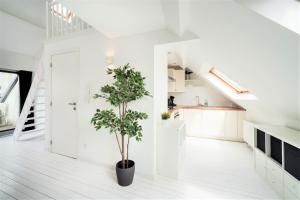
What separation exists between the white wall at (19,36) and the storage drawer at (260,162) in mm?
5533

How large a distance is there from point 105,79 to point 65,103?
3.76 feet

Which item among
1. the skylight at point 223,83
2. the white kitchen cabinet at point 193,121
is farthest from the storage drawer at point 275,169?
the white kitchen cabinet at point 193,121

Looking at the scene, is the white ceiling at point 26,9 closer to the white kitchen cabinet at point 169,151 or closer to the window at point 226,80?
the white kitchen cabinet at point 169,151

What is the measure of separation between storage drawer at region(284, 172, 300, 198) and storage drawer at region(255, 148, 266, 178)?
499mm

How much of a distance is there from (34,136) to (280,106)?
5.82 meters

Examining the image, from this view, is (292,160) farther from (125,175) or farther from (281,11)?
(125,175)

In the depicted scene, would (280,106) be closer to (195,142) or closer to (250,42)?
(250,42)

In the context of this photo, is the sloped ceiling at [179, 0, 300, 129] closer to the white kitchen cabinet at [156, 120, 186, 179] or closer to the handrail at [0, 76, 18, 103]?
the white kitchen cabinet at [156, 120, 186, 179]

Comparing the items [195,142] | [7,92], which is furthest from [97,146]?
[7,92]

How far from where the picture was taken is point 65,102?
9.88 ft

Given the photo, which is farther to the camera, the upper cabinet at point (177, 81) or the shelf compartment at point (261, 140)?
the upper cabinet at point (177, 81)

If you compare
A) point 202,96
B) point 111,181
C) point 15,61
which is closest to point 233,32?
point 111,181

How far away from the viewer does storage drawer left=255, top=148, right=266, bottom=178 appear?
86.3 inches

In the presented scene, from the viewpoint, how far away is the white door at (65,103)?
9.53 ft
